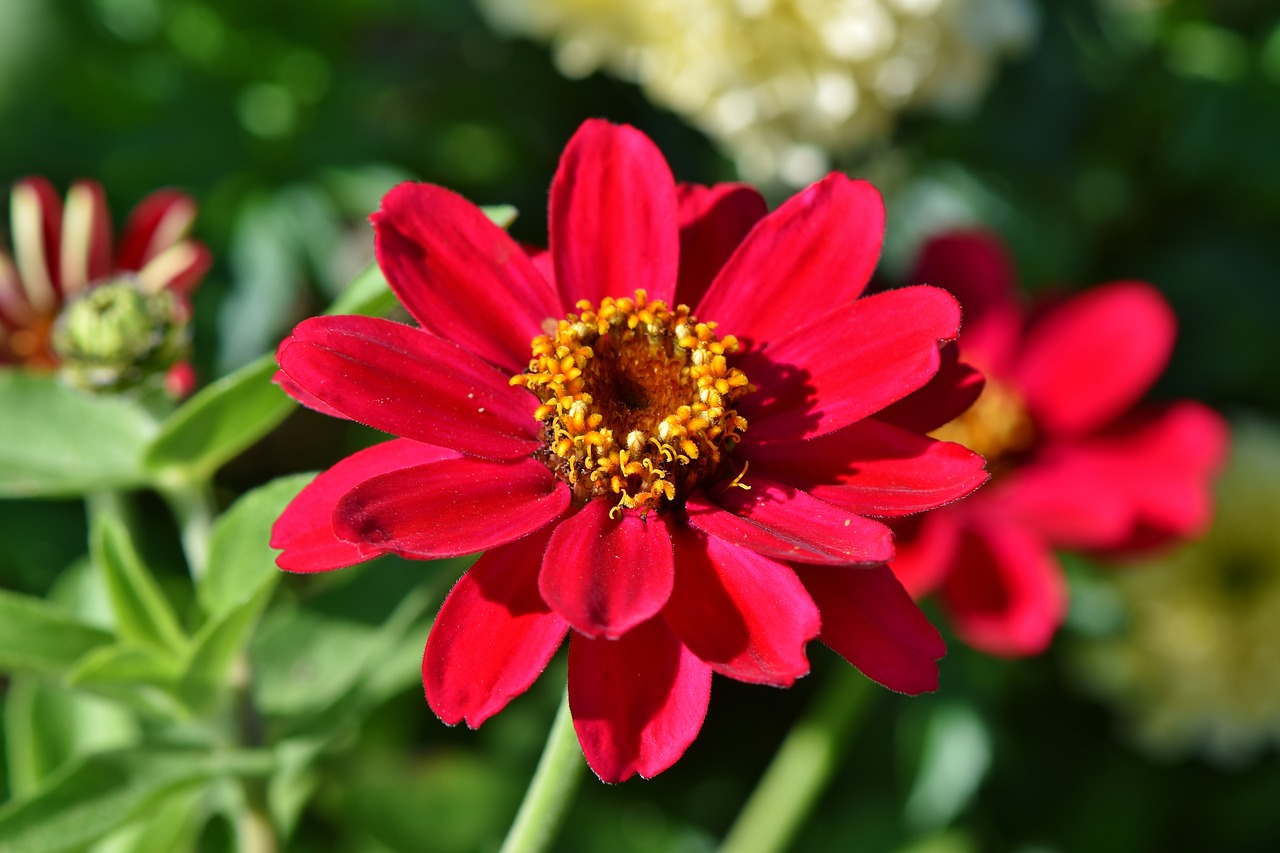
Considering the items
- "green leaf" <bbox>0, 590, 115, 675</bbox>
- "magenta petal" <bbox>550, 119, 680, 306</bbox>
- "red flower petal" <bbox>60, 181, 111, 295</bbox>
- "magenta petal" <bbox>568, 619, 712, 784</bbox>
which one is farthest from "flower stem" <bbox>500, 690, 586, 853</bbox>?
"red flower petal" <bbox>60, 181, 111, 295</bbox>

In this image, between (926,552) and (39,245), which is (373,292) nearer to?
(39,245)

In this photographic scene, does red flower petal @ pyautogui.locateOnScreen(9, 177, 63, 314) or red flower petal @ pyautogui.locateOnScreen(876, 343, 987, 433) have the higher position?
red flower petal @ pyautogui.locateOnScreen(876, 343, 987, 433)

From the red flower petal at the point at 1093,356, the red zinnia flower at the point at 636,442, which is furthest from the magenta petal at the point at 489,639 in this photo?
the red flower petal at the point at 1093,356

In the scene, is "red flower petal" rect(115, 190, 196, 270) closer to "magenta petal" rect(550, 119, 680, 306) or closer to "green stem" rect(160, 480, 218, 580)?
"green stem" rect(160, 480, 218, 580)

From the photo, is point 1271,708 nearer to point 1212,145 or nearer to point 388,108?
point 1212,145

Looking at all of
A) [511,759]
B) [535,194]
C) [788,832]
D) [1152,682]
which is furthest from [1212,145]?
[511,759]

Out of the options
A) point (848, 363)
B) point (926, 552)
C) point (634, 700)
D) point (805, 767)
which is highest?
point (848, 363)

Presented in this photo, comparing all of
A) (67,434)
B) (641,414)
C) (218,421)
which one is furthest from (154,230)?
(641,414)
